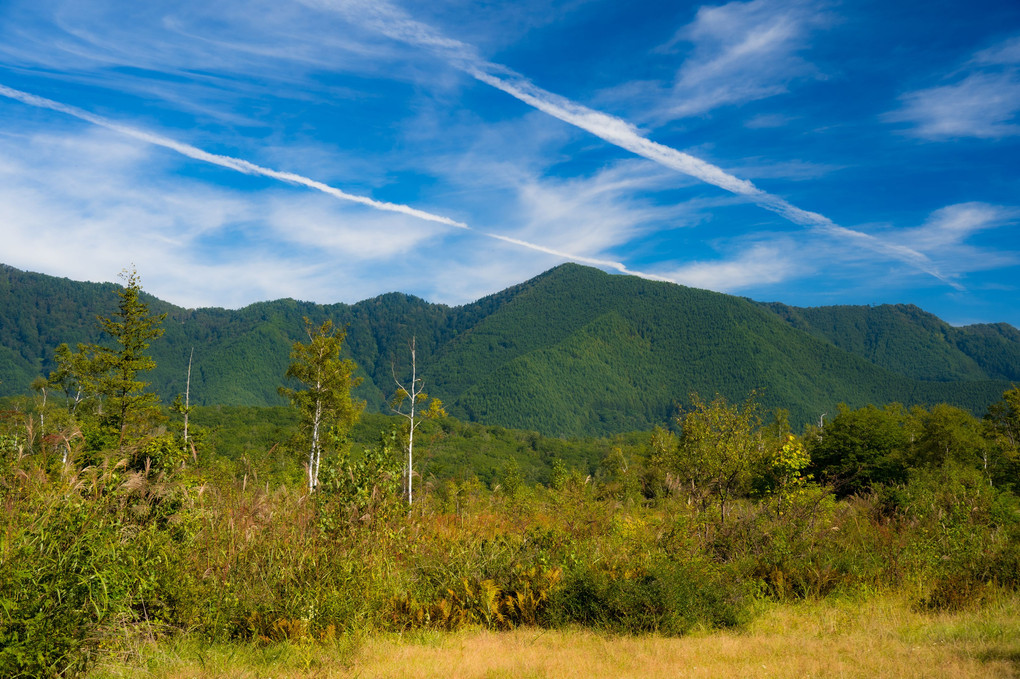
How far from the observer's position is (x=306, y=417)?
32.5 metres

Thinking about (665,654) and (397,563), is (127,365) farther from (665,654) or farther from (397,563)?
(665,654)

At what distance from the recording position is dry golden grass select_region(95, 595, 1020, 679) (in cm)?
619

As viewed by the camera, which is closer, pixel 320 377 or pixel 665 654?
pixel 665 654

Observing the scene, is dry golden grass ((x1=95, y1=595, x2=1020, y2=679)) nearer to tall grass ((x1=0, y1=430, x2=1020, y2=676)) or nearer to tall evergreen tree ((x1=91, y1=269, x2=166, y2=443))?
tall grass ((x1=0, y1=430, x2=1020, y2=676))

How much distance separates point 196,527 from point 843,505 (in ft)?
40.4

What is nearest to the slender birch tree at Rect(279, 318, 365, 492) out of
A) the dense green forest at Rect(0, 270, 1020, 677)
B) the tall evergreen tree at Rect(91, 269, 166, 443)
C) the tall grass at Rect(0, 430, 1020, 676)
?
the tall evergreen tree at Rect(91, 269, 166, 443)

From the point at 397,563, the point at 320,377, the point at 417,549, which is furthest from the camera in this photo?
the point at 320,377

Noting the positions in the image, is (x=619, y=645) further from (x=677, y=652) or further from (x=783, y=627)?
(x=783, y=627)

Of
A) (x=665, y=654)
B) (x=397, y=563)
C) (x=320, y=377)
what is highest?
(x=320, y=377)

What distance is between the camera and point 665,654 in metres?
6.94

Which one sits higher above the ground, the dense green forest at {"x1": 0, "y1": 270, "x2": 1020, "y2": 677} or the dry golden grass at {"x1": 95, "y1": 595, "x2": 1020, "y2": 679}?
the dense green forest at {"x1": 0, "y1": 270, "x2": 1020, "y2": 677}

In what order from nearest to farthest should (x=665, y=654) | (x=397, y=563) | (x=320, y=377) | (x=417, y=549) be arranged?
(x=665, y=654) → (x=397, y=563) → (x=417, y=549) → (x=320, y=377)

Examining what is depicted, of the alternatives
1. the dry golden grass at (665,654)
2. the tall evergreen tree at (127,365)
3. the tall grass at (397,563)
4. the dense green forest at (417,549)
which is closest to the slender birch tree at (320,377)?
the tall evergreen tree at (127,365)

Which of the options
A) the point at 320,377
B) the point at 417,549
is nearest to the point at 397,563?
the point at 417,549
